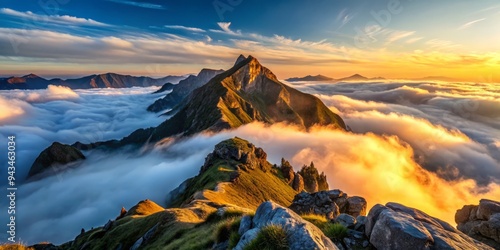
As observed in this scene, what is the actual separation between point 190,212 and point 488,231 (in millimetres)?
42610

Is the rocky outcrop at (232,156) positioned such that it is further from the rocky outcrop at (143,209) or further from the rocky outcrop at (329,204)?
the rocky outcrop at (329,204)

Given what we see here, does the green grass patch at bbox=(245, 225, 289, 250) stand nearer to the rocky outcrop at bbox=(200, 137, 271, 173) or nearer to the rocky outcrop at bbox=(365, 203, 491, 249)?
the rocky outcrop at bbox=(365, 203, 491, 249)

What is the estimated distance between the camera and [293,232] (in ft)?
42.9

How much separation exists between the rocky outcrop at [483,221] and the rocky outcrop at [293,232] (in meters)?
23.2

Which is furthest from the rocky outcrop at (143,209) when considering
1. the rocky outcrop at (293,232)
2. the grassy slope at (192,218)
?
the rocky outcrop at (293,232)

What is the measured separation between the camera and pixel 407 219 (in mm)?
16781

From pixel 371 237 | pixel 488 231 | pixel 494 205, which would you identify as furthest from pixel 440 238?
pixel 494 205

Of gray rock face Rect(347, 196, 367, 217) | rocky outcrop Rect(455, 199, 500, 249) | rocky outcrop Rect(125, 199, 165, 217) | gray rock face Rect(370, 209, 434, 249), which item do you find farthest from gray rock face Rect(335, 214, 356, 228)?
rocky outcrop Rect(125, 199, 165, 217)

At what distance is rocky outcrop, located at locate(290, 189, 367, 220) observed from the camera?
58.4 meters

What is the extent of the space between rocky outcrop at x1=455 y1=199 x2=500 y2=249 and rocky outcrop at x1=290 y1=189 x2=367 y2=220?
2301 centimetres

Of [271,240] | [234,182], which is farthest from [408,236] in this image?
Result: [234,182]

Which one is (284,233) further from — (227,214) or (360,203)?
(360,203)

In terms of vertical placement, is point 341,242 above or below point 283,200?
above

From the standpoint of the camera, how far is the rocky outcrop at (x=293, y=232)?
12304 millimetres
